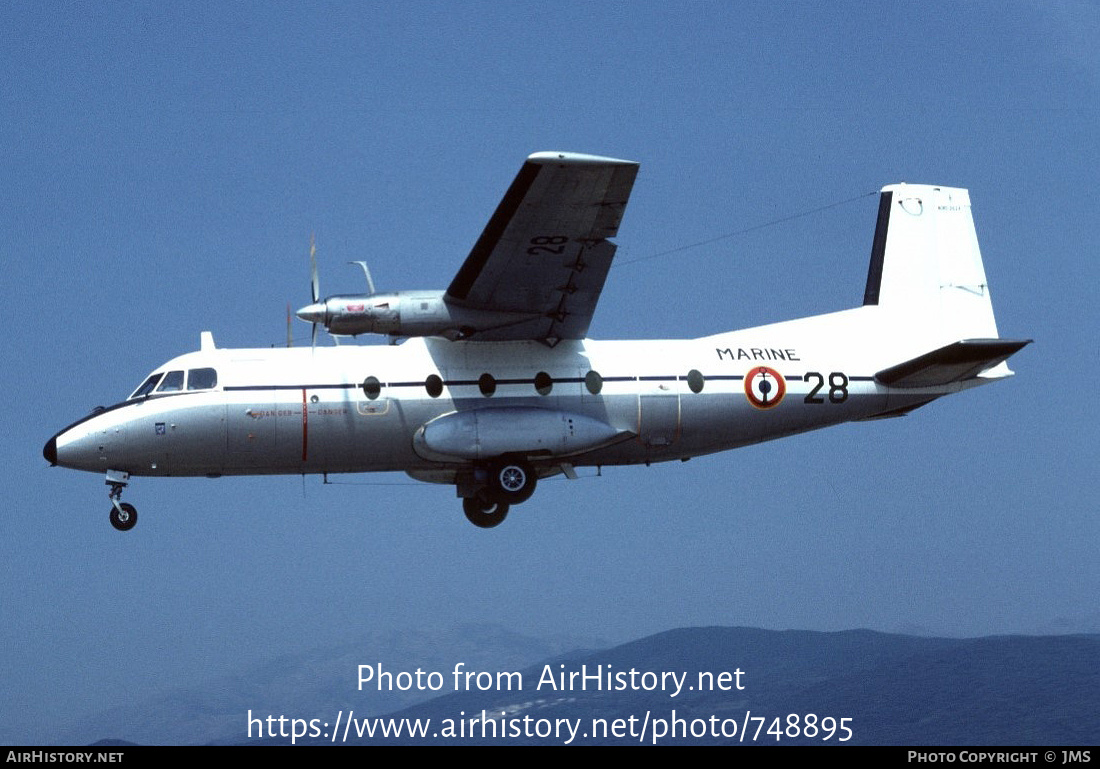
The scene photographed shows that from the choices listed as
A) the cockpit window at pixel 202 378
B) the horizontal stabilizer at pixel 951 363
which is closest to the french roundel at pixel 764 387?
the horizontal stabilizer at pixel 951 363

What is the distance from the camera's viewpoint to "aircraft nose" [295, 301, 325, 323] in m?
20.7

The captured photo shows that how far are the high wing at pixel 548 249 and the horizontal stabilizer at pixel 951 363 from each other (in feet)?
16.4

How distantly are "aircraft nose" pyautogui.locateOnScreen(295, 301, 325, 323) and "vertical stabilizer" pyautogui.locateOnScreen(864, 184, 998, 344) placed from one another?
363 inches

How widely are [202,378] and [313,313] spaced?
2044 mm

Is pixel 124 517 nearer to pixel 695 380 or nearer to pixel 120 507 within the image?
pixel 120 507

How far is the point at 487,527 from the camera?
23.3 m

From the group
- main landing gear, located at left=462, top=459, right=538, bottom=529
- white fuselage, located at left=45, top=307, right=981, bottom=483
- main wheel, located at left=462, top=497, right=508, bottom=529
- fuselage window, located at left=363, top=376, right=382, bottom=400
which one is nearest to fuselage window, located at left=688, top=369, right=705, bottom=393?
white fuselage, located at left=45, top=307, right=981, bottom=483

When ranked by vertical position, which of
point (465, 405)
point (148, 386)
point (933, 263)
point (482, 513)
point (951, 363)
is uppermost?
point (933, 263)

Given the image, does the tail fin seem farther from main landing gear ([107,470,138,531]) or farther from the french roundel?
main landing gear ([107,470,138,531])

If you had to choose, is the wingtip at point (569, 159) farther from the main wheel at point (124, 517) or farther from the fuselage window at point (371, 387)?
the main wheel at point (124, 517)

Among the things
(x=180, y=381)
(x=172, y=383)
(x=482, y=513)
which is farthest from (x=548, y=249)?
(x=172, y=383)

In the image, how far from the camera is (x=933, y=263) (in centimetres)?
2458
